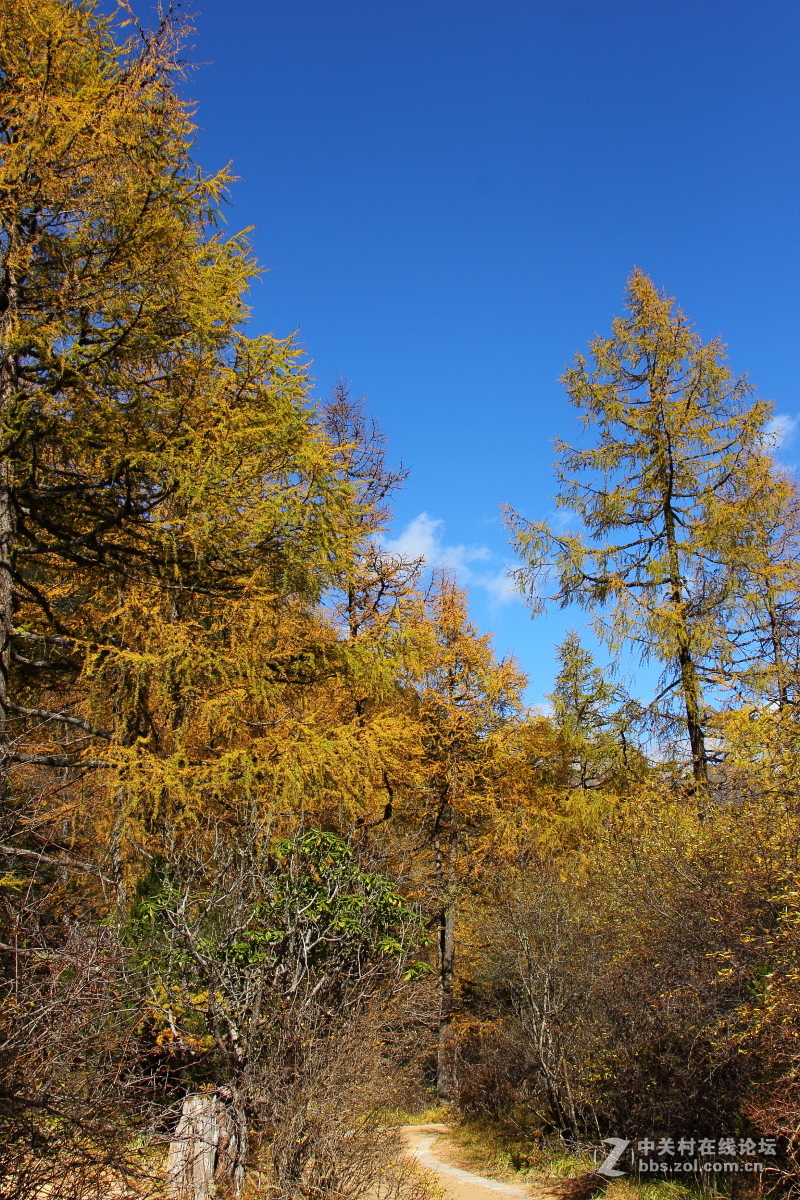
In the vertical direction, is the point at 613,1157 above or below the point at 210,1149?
below

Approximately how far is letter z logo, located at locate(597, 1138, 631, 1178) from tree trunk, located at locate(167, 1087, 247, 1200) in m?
4.82

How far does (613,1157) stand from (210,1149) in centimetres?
513

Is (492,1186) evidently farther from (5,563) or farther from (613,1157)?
(5,563)

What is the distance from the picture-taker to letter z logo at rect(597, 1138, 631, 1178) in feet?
26.7

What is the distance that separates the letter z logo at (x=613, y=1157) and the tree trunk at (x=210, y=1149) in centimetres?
482

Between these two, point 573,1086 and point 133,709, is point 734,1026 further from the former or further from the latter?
point 133,709

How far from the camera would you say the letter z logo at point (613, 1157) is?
8141mm

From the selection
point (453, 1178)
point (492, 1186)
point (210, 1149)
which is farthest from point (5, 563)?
point (453, 1178)

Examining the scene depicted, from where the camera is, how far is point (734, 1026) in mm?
6098

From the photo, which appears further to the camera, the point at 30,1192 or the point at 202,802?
the point at 202,802

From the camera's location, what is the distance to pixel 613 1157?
26.9ft

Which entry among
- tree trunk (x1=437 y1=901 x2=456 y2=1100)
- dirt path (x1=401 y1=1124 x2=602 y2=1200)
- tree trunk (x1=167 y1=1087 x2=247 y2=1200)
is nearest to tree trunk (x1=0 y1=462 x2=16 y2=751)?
tree trunk (x1=167 y1=1087 x2=247 y2=1200)

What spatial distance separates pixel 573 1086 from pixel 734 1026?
448 centimetres

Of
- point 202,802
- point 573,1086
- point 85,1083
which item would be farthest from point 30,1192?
point 573,1086
